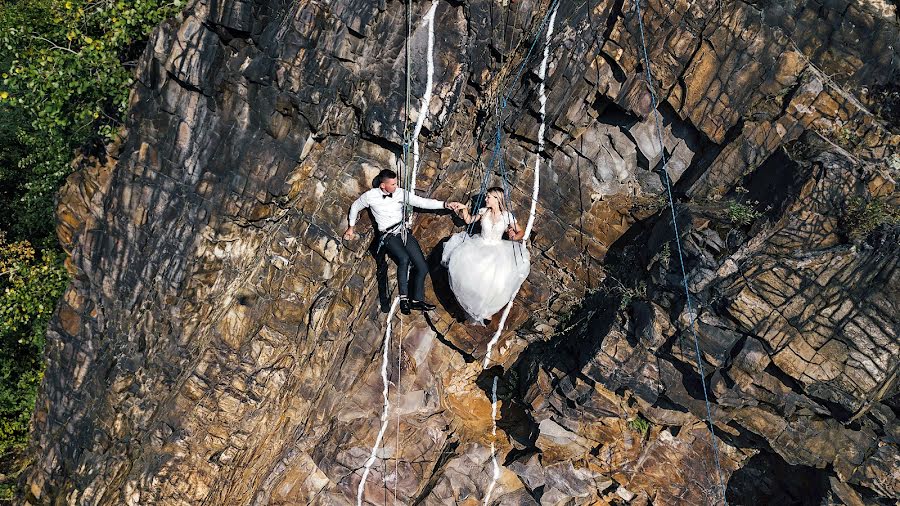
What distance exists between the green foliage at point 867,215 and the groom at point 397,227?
6274 millimetres

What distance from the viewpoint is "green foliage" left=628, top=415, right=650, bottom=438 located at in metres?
11.9

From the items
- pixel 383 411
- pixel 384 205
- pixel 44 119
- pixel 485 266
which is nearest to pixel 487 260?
pixel 485 266

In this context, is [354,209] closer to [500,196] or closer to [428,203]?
[428,203]

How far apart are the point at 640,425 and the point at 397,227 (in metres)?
5.82

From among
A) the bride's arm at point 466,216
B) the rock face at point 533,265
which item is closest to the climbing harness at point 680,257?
the rock face at point 533,265

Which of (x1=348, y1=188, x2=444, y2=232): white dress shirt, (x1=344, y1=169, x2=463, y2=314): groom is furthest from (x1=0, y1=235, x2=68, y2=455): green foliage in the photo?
(x1=344, y1=169, x2=463, y2=314): groom

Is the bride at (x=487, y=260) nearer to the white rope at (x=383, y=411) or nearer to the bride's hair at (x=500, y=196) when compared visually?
the bride's hair at (x=500, y=196)

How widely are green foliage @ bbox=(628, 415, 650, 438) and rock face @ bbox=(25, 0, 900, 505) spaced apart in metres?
0.03

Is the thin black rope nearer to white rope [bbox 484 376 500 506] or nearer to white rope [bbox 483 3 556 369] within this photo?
white rope [bbox 483 3 556 369]

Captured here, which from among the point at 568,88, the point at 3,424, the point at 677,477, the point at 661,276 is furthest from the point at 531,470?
the point at 3,424

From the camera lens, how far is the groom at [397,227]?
10.8 metres

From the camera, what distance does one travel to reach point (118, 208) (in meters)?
11.0

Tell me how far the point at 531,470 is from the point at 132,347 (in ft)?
24.9

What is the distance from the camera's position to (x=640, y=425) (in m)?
12.0
